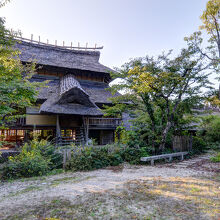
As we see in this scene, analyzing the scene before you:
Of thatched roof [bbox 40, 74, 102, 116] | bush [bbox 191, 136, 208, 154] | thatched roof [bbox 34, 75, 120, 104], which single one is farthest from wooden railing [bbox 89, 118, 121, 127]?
bush [bbox 191, 136, 208, 154]

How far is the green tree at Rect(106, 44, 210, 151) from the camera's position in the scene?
33.0ft

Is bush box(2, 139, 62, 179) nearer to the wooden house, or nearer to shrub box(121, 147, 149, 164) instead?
the wooden house

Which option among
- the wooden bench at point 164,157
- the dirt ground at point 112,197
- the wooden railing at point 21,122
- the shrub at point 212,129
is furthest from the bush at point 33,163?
the shrub at point 212,129

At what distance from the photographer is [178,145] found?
1298 centimetres

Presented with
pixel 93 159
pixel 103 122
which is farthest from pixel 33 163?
pixel 103 122

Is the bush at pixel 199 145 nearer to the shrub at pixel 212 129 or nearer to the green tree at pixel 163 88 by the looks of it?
the shrub at pixel 212 129

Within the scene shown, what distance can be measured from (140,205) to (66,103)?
12106mm

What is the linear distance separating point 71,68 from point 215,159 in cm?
1712

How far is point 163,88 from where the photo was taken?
35.6 feet

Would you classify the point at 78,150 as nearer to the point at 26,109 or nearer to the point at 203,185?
the point at 203,185

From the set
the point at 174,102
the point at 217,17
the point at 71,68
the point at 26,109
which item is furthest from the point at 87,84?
the point at 217,17

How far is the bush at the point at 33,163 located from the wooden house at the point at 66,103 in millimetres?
2487

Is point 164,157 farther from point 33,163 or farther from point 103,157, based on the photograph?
point 33,163

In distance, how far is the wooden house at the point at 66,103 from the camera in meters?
14.5
